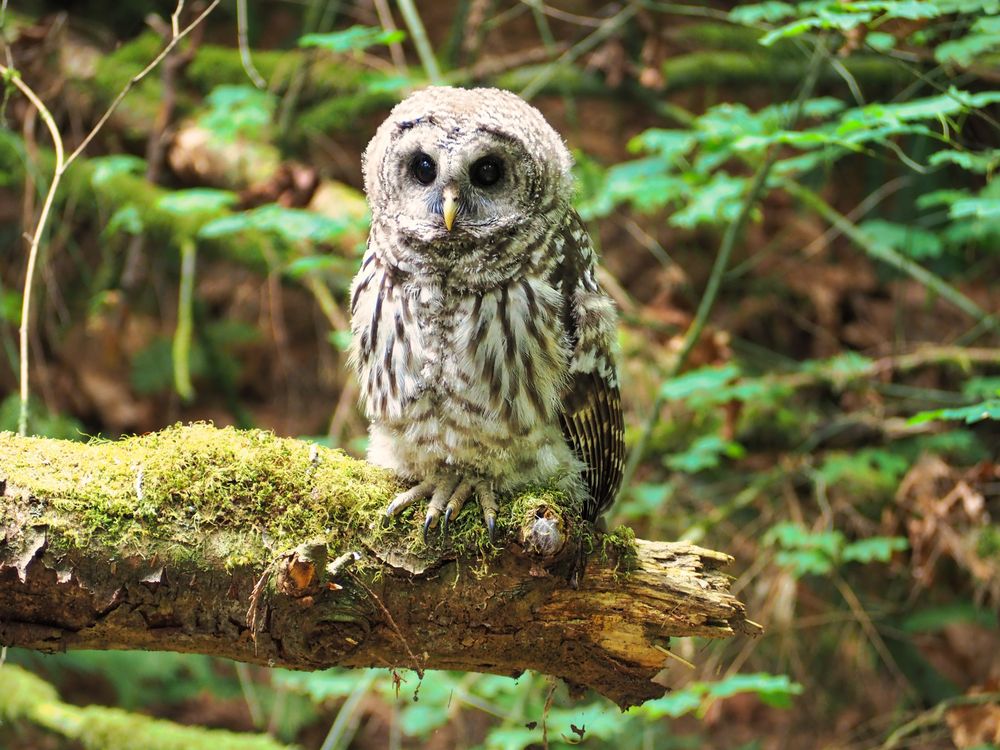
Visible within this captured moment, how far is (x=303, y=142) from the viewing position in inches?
235

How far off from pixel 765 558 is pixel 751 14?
2501 mm

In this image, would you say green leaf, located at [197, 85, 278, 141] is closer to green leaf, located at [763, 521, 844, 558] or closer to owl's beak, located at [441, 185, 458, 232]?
owl's beak, located at [441, 185, 458, 232]

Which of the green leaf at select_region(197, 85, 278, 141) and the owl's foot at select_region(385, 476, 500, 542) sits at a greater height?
the green leaf at select_region(197, 85, 278, 141)

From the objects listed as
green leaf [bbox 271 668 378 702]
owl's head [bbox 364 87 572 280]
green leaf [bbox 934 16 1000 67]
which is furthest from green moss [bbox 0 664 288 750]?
green leaf [bbox 934 16 1000 67]

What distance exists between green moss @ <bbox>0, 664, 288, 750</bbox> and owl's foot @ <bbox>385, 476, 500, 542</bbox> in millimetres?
1548

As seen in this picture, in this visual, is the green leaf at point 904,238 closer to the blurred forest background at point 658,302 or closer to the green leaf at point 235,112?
the blurred forest background at point 658,302

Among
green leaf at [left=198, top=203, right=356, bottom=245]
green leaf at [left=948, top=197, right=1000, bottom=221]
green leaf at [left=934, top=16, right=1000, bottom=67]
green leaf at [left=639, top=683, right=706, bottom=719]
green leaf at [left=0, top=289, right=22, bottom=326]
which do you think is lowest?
green leaf at [left=639, top=683, right=706, bottom=719]

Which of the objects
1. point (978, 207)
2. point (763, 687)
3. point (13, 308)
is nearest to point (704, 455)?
point (763, 687)

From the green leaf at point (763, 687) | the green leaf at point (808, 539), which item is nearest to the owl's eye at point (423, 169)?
the green leaf at point (763, 687)

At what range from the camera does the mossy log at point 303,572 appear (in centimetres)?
215

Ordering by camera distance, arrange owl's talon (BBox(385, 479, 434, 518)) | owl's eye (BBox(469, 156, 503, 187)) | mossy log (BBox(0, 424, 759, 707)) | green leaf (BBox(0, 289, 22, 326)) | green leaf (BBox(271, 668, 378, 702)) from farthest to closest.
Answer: green leaf (BBox(0, 289, 22, 326)) < green leaf (BBox(271, 668, 378, 702)) < owl's eye (BBox(469, 156, 503, 187)) < owl's talon (BBox(385, 479, 434, 518)) < mossy log (BBox(0, 424, 759, 707))

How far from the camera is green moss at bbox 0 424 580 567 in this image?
2.19 meters

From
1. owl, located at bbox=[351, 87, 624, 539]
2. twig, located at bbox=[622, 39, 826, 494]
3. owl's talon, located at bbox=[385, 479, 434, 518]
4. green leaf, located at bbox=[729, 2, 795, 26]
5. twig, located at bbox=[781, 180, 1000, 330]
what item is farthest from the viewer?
twig, located at bbox=[781, 180, 1000, 330]

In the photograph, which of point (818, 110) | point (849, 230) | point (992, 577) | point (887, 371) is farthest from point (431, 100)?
point (992, 577)
